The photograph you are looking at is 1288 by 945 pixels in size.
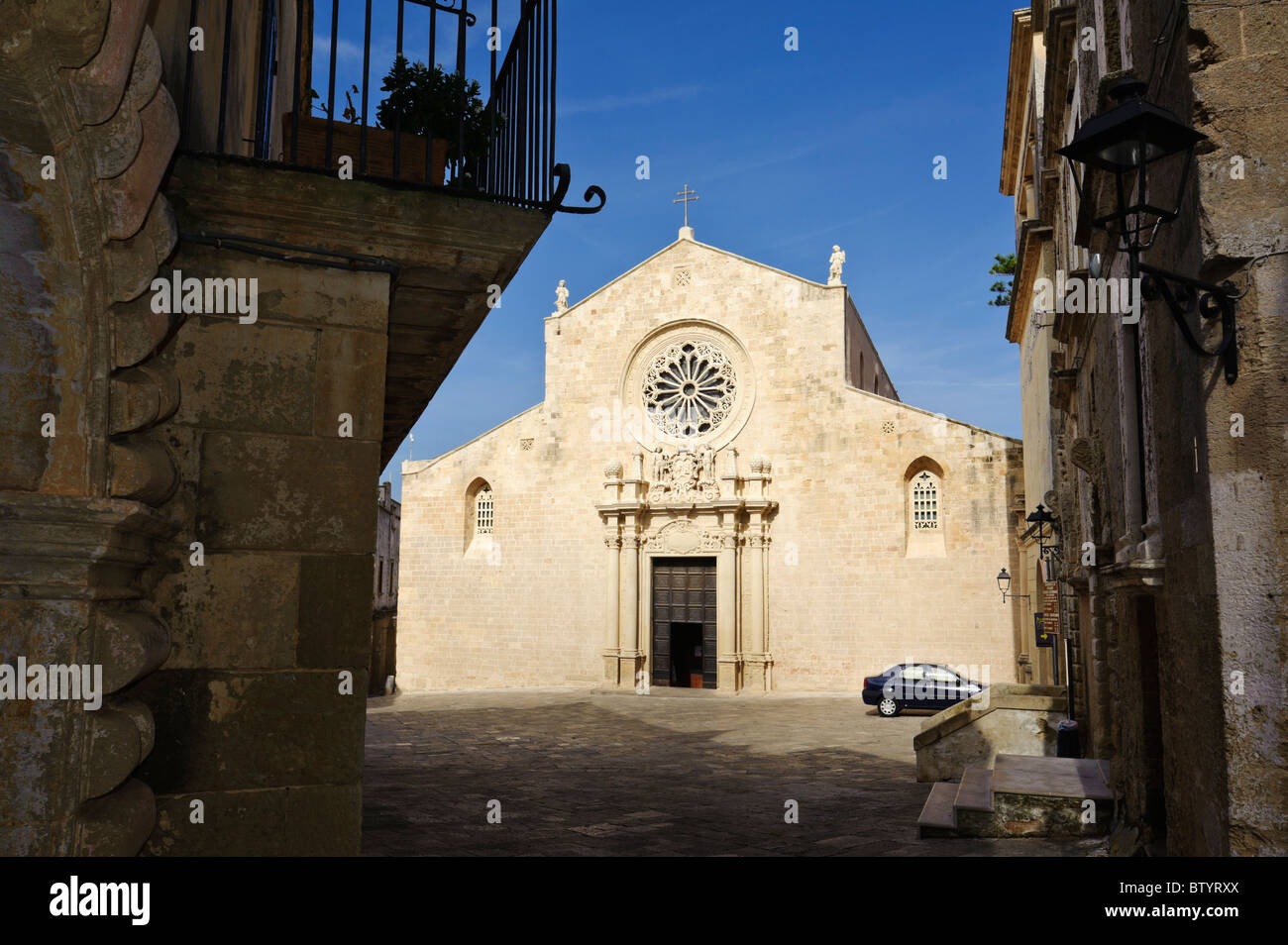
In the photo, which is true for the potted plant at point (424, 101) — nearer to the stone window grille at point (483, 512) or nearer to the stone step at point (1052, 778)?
the stone step at point (1052, 778)

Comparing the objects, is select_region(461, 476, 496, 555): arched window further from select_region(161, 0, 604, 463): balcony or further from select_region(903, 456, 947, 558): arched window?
select_region(161, 0, 604, 463): balcony

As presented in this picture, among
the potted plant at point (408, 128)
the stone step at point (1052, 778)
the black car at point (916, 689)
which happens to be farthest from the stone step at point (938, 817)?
the black car at point (916, 689)

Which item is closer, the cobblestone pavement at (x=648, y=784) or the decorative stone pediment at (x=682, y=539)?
the cobblestone pavement at (x=648, y=784)

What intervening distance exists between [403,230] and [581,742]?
1135 cm

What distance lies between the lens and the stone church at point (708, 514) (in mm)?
21281

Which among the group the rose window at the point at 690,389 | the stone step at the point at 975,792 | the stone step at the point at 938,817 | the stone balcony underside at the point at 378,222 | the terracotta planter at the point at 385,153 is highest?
the rose window at the point at 690,389

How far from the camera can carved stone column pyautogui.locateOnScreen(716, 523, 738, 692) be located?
22.2 m

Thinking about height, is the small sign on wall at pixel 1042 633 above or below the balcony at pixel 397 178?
below

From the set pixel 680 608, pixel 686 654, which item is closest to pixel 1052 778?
pixel 680 608

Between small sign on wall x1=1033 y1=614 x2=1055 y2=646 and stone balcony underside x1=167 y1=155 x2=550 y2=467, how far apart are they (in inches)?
531

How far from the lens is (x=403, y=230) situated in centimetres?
336

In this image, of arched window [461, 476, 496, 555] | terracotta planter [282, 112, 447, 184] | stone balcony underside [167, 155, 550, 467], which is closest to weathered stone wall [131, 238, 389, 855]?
stone balcony underside [167, 155, 550, 467]
